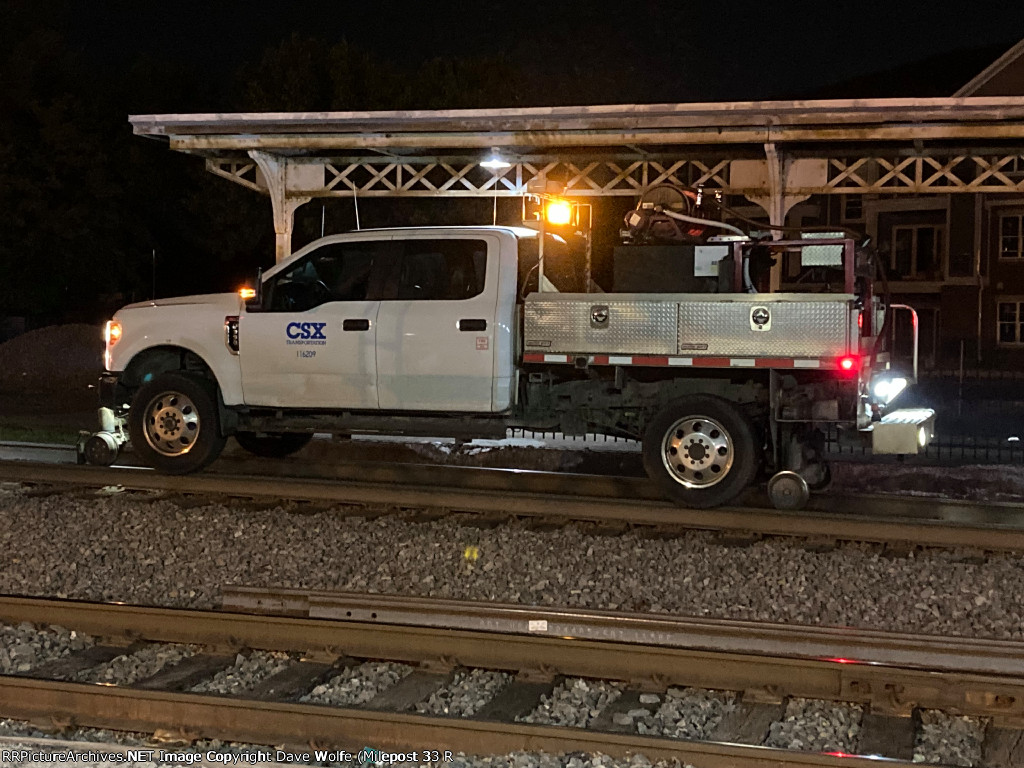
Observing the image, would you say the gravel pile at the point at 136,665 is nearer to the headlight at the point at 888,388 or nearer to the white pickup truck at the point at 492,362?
the white pickup truck at the point at 492,362

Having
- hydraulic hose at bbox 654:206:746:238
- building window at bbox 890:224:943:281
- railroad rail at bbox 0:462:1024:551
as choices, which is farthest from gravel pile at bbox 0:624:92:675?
building window at bbox 890:224:943:281

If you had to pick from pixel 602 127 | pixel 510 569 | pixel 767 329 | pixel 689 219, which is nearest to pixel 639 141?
pixel 602 127

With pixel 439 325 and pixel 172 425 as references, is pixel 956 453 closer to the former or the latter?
pixel 439 325

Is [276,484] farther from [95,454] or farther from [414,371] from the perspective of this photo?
[95,454]

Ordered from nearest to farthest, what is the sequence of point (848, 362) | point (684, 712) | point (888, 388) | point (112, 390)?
point (684, 712) → point (848, 362) → point (888, 388) → point (112, 390)

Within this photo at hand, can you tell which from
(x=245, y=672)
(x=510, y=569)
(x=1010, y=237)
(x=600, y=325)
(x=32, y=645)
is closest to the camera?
(x=245, y=672)

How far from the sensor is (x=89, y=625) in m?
6.51

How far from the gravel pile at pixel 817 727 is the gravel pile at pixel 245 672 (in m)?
2.42

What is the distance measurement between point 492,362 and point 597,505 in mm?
1524

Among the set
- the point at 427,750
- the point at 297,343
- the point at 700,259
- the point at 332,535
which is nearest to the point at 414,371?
the point at 297,343

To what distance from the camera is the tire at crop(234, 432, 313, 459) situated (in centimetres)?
1219

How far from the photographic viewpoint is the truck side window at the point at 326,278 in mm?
10445

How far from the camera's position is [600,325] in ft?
31.8

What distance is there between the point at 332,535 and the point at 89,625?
2577mm
